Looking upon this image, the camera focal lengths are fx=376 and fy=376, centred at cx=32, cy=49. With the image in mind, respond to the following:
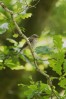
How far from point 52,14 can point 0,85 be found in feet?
2.42

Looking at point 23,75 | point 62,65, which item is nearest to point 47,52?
point 62,65

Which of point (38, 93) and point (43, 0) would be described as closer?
point (38, 93)

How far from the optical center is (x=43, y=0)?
3131 millimetres

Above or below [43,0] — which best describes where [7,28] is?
below

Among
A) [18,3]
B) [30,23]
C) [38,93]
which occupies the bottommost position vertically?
[38,93]

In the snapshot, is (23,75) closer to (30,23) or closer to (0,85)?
(0,85)

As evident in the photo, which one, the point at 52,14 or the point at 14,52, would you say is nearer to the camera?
the point at 14,52

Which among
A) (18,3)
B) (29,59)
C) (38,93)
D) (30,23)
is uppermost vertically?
(30,23)

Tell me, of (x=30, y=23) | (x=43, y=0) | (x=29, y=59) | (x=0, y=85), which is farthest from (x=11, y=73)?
(x=29, y=59)

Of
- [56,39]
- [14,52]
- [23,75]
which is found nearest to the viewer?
[56,39]

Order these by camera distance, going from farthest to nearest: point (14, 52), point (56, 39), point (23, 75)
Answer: point (23, 75) < point (14, 52) < point (56, 39)

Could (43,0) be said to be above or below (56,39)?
above

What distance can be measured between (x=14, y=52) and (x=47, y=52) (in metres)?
0.11

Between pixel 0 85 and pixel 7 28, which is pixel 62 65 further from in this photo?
pixel 0 85
